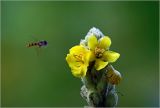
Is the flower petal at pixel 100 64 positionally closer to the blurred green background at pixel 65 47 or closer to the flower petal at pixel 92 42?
the flower petal at pixel 92 42

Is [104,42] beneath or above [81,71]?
above

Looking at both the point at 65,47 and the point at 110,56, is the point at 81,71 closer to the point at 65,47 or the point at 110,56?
the point at 110,56

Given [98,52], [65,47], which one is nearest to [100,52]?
[98,52]

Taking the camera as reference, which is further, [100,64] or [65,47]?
[65,47]

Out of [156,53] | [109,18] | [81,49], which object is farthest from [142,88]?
[81,49]

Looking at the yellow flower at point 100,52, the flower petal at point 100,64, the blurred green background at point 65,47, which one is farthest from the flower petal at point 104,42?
the blurred green background at point 65,47

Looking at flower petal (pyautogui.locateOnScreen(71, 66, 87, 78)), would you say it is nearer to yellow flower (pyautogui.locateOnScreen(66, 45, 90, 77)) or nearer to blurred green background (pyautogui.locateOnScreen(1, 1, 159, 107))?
yellow flower (pyautogui.locateOnScreen(66, 45, 90, 77))

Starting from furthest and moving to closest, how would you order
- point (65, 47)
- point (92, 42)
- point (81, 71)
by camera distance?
point (65, 47), point (92, 42), point (81, 71)

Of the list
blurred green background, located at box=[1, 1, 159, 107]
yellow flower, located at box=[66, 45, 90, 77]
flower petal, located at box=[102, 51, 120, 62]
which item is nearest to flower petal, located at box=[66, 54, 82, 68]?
yellow flower, located at box=[66, 45, 90, 77]
